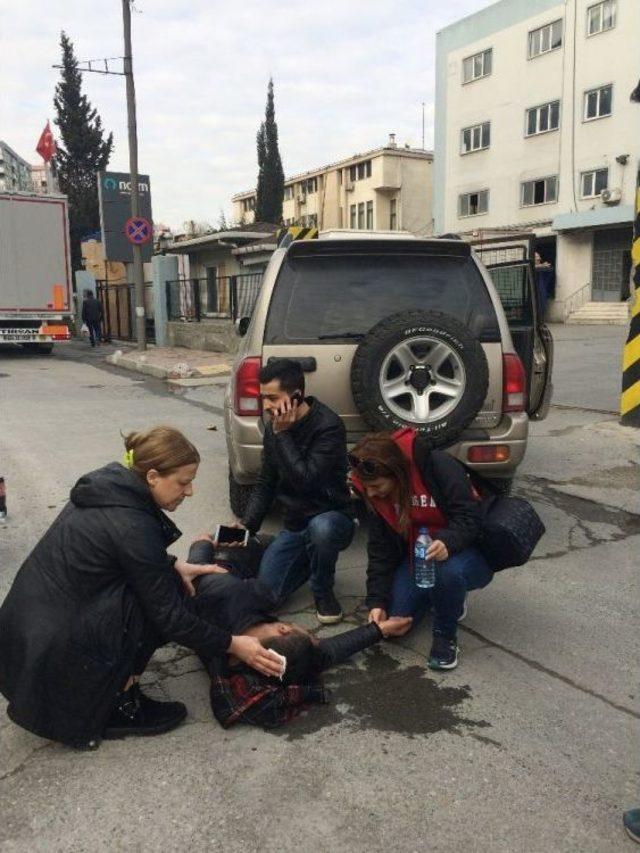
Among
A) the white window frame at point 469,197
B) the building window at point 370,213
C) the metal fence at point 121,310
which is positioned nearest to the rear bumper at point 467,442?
the metal fence at point 121,310

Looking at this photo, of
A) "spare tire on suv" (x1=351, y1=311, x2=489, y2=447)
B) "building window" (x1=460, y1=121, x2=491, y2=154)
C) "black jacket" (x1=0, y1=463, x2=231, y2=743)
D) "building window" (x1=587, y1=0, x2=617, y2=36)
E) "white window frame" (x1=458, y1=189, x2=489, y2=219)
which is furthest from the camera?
"white window frame" (x1=458, y1=189, x2=489, y2=219)

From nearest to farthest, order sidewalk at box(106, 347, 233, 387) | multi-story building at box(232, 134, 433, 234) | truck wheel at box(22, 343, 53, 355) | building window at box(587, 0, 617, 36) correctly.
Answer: sidewalk at box(106, 347, 233, 387) < truck wheel at box(22, 343, 53, 355) < building window at box(587, 0, 617, 36) < multi-story building at box(232, 134, 433, 234)

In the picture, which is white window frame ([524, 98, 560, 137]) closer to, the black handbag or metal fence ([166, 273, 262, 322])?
metal fence ([166, 273, 262, 322])

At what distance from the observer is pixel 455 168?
3484cm

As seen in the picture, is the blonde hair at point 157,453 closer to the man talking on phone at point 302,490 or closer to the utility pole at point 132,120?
the man talking on phone at point 302,490

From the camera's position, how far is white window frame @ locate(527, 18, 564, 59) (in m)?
29.5

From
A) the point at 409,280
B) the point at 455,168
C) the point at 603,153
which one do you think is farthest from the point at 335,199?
the point at 409,280

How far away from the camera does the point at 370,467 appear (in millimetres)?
3018

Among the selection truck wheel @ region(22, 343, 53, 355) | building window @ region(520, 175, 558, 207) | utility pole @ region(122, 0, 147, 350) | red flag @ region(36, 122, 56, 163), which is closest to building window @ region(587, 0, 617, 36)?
building window @ region(520, 175, 558, 207)

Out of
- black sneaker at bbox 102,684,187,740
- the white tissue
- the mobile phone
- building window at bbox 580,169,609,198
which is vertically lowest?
black sneaker at bbox 102,684,187,740

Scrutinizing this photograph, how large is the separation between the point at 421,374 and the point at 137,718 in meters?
2.44

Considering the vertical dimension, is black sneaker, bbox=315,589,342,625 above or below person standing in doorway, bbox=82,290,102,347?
below

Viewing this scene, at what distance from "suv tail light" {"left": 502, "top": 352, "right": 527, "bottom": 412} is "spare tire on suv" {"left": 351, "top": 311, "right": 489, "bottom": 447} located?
308mm

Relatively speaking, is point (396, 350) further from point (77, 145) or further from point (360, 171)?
point (360, 171)
